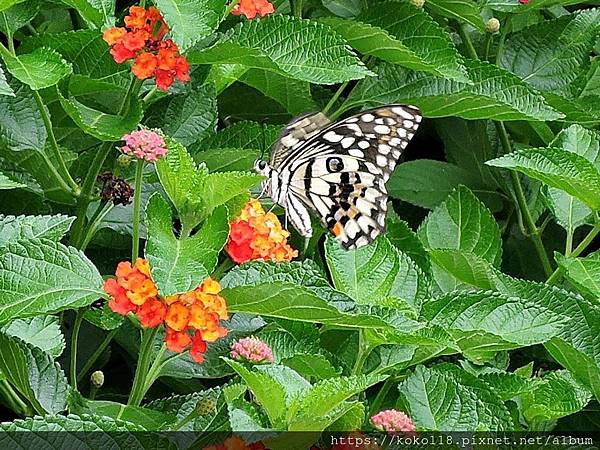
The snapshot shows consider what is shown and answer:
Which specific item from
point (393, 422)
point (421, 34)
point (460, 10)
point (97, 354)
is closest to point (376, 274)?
point (393, 422)

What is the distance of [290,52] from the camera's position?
131cm

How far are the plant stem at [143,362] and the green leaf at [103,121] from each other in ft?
0.97

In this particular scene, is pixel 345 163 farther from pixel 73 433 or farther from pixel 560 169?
pixel 73 433

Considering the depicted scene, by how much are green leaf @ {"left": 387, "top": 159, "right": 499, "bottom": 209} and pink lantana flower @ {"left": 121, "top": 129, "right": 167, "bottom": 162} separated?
76cm

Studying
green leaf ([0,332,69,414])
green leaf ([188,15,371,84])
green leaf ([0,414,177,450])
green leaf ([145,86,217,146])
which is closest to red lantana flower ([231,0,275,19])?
green leaf ([188,15,371,84])

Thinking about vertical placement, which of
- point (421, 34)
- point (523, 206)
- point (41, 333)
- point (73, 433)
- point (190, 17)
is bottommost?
point (523, 206)

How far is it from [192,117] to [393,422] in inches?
24.6

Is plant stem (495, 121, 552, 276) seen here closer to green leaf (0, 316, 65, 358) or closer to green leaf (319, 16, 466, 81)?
green leaf (319, 16, 466, 81)

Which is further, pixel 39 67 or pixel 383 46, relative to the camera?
pixel 383 46

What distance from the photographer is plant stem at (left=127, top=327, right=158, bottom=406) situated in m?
1.04

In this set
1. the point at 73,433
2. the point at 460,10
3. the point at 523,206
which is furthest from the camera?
the point at 523,206

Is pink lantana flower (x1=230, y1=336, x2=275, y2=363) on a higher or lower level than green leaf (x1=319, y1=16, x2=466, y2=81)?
lower

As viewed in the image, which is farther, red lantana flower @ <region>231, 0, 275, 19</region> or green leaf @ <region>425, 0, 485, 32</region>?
green leaf @ <region>425, 0, 485, 32</region>

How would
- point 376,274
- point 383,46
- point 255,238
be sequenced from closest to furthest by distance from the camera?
point 255,238 → point 376,274 → point 383,46
